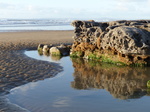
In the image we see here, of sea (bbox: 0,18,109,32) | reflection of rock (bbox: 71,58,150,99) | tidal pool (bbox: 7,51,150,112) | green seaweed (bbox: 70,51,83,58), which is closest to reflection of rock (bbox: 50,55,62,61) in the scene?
green seaweed (bbox: 70,51,83,58)

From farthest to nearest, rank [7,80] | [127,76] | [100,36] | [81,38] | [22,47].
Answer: [22,47] < [81,38] < [100,36] < [127,76] < [7,80]

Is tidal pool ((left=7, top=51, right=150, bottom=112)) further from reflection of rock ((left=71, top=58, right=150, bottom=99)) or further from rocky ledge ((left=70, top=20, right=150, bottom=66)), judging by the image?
rocky ledge ((left=70, top=20, right=150, bottom=66))

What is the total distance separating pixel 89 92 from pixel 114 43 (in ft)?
21.5

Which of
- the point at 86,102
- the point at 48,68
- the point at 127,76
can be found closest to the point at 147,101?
the point at 86,102

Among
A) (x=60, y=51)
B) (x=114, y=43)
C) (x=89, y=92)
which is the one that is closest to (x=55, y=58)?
(x=60, y=51)

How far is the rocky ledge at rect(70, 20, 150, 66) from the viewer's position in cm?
1546

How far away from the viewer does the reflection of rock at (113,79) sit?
35.6 ft

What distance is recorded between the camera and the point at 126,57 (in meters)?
16.1

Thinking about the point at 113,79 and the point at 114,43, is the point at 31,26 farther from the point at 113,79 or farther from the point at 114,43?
the point at 113,79

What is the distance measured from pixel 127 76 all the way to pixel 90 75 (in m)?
2.04

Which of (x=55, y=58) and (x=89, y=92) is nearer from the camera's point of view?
(x=89, y=92)

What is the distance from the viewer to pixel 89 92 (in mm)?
10633

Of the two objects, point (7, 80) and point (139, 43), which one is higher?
point (139, 43)

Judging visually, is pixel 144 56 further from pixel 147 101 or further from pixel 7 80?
pixel 7 80
